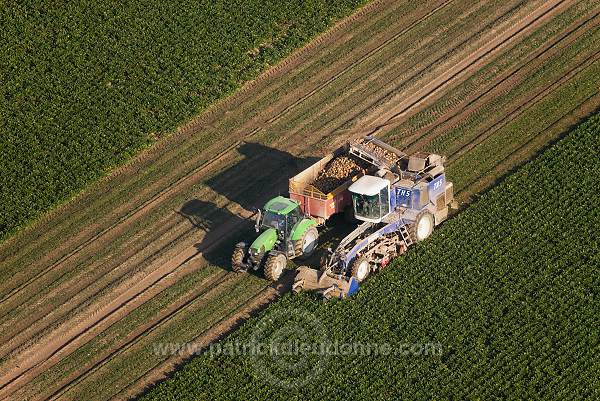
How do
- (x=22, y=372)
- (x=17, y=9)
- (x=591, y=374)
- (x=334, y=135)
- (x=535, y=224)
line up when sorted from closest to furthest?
(x=591, y=374) < (x=22, y=372) < (x=535, y=224) < (x=334, y=135) < (x=17, y=9)

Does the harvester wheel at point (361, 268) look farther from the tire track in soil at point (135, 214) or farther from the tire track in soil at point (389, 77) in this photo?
the tire track in soil at point (389, 77)

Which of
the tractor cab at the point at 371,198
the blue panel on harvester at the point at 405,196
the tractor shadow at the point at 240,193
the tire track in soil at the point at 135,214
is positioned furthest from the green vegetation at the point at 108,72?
the blue panel on harvester at the point at 405,196

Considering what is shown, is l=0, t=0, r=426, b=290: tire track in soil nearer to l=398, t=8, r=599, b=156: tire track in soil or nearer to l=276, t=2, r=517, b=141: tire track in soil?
l=276, t=2, r=517, b=141: tire track in soil

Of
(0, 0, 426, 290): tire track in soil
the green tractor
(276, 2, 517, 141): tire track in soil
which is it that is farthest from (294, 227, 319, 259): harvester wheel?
(276, 2, 517, 141): tire track in soil

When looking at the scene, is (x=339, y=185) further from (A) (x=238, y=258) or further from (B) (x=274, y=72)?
(B) (x=274, y=72)

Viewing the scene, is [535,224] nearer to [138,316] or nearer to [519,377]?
[519,377]

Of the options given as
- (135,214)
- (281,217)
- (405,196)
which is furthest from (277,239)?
(135,214)

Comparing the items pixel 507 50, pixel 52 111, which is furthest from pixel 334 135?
pixel 52 111
